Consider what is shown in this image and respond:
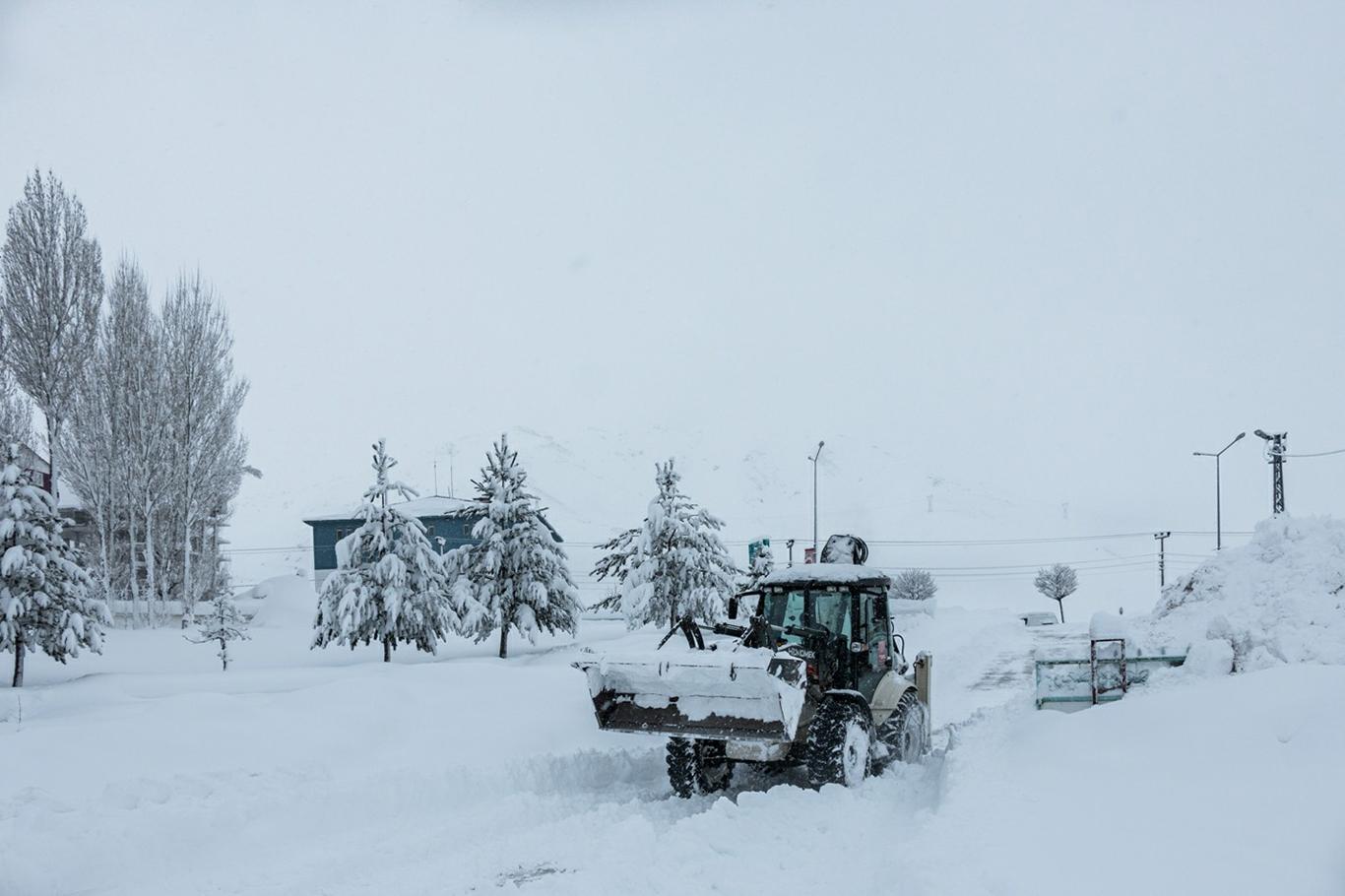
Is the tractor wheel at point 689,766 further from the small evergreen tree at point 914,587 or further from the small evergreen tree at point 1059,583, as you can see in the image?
the small evergreen tree at point 1059,583

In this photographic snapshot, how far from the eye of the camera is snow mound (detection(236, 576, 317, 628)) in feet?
153

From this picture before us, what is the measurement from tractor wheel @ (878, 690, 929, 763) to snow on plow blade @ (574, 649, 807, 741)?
250 centimetres

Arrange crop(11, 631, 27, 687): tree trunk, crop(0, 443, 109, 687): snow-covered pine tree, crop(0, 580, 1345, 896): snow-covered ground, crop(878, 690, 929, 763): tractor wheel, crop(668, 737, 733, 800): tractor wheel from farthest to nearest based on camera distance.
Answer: crop(11, 631, 27, 687): tree trunk < crop(0, 443, 109, 687): snow-covered pine tree < crop(878, 690, 929, 763): tractor wheel < crop(668, 737, 733, 800): tractor wheel < crop(0, 580, 1345, 896): snow-covered ground

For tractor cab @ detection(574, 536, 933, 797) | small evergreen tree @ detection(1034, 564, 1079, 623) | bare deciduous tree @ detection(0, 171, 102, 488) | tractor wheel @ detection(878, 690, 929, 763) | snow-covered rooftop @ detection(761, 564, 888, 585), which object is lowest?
small evergreen tree @ detection(1034, 564, 1079, 623)

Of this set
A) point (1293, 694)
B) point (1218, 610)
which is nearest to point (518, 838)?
point (1293, 694)

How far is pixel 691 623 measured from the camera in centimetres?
940

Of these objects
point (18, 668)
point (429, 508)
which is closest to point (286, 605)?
point (429, 508)

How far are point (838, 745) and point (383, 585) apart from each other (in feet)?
72.1

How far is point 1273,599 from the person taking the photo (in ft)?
47.7

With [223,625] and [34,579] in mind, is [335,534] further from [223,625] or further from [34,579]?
[34,579]

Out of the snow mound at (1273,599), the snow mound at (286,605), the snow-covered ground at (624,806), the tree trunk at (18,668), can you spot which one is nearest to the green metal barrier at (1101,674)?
the snow-covered ground at (624,806)

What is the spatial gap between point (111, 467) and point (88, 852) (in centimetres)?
4129

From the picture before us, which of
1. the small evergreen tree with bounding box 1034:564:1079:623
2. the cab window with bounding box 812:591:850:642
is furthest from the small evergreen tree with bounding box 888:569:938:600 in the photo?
the cab window with bounding box 812:591:850:642

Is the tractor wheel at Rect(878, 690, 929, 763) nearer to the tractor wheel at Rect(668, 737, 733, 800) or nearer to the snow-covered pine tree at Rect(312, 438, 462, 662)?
the tractor wheel at Rect(668, 737, 733, 800)
